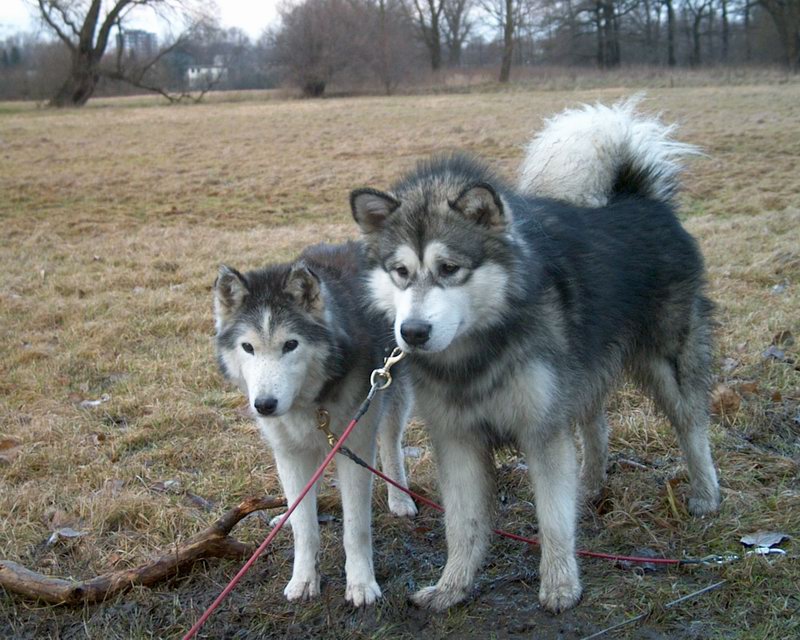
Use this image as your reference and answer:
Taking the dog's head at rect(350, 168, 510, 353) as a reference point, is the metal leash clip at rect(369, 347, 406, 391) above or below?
below

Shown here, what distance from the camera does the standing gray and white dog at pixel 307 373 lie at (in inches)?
116

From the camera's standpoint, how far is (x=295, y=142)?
17.6m

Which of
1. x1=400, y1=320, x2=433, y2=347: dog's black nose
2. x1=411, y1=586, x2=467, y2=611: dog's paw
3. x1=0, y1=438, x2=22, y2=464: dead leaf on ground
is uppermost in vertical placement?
x1=400, y1=320, x2=433, y2=347: dog's black nose

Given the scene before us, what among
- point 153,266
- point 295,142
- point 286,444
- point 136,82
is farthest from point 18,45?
Result: point 286,444

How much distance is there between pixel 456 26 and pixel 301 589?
48.5 m

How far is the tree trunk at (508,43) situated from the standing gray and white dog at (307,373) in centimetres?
3605

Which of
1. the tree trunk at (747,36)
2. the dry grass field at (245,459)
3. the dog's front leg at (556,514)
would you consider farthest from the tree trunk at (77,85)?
the dog's front leg at (556,514)

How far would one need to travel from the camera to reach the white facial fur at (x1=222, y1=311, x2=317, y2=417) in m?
2.80

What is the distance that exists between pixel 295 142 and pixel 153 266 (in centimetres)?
1031

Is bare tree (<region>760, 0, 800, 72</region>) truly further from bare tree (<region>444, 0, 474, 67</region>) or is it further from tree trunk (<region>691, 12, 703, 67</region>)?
bare tree (<region>444, 0, 474, 67</region>)

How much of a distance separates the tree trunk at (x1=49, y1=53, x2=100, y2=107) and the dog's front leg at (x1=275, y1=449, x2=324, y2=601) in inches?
1433

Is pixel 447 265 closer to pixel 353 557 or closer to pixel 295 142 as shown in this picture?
pixel 353 557

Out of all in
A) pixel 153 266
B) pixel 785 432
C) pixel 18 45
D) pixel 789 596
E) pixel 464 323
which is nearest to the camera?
pixel 464 323

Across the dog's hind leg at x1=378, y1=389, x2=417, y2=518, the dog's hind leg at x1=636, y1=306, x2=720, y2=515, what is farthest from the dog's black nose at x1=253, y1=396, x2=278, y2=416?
the dog's hind leg at x1=636, y1=306, x2=720, y2=515
